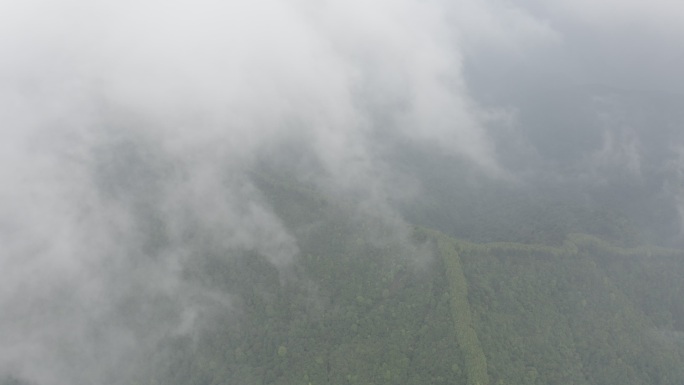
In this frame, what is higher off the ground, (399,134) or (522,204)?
(399,134)

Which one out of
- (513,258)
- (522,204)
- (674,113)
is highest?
(674,113)

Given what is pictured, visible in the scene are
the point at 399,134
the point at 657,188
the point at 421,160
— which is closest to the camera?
the point at 657,188

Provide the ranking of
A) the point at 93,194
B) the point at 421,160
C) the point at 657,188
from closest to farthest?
the point at 93,194, the point at 657,188, the point at 421,160

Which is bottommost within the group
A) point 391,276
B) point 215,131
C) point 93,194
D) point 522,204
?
point 391,276

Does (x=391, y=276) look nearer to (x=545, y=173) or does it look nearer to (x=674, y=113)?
(x=545, y=173)

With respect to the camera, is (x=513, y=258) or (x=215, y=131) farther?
(x=215, y=131)

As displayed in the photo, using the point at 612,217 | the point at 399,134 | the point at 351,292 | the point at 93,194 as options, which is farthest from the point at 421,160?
the point at 93,194

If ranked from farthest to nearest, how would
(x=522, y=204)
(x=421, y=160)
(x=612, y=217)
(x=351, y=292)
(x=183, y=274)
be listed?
(x=421, y=160)
(x=522, y=204)
(x=612, y=217)
(x=183, y=274)
(x=351, y=292)

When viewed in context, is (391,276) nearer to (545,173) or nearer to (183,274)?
(183,274)

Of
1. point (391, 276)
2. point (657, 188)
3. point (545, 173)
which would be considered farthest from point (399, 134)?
point (391, 276)
